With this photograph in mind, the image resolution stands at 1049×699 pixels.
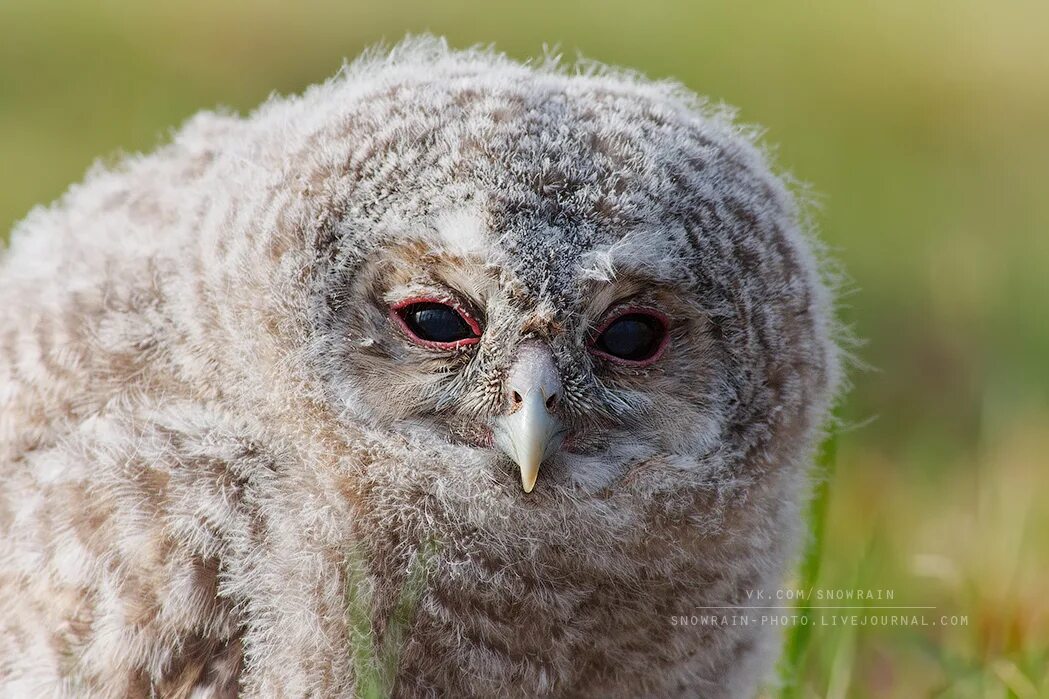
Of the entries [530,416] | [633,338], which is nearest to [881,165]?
[633,338]

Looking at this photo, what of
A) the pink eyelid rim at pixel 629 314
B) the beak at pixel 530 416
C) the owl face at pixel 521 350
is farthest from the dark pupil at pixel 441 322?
the pink eyelid rim at pixel 629 314

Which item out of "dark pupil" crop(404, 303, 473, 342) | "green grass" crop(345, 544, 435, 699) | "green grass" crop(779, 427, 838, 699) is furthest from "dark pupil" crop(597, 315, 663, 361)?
"green grass" crop(779, 427, 838, 699)

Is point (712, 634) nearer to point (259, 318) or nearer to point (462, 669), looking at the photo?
point (462, 669)

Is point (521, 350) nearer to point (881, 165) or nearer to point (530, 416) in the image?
point (530, 416)

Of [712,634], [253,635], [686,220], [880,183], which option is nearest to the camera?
[253,635]

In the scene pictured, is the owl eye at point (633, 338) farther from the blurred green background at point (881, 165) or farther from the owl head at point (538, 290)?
the blurred green background at point (881, 165)

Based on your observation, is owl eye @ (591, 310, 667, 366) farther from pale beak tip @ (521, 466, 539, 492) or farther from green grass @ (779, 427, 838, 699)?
green grass @ (779, 427, 838, 699)

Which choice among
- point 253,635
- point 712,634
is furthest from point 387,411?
point 712,634
